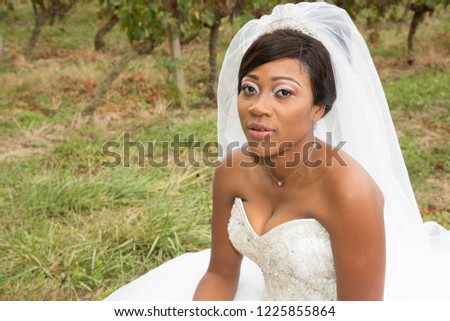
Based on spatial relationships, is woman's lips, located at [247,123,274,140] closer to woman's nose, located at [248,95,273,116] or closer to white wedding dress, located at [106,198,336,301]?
woman's nose, located at [248,95,273,116]

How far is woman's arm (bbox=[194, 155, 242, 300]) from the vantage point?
2.40 meters

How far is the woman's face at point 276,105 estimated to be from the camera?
1956 millimetres

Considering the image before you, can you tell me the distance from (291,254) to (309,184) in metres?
0.28

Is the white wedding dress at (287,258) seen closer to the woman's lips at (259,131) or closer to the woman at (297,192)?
the woman at (297,192)

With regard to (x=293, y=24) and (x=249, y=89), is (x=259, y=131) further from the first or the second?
(x=293, y=24)

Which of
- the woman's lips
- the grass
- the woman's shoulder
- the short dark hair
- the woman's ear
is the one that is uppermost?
the short dark hair

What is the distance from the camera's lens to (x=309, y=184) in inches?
84.6

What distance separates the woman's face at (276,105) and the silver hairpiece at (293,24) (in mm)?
173

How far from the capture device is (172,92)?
26.2 ft

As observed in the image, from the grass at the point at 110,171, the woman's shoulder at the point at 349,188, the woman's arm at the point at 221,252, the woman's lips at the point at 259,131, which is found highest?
the woman's lips at the point at 259,131

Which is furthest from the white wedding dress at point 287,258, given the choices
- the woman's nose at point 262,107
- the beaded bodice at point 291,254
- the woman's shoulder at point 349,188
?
the woman's nose at point 262,107

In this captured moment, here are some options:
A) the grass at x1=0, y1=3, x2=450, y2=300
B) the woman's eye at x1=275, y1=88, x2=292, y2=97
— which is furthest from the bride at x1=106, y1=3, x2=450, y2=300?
the grass at x1=0, y1=3, x2=450, y2=300

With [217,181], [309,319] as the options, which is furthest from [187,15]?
[309,319]

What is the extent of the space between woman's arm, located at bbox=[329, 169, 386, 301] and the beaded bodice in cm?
8
